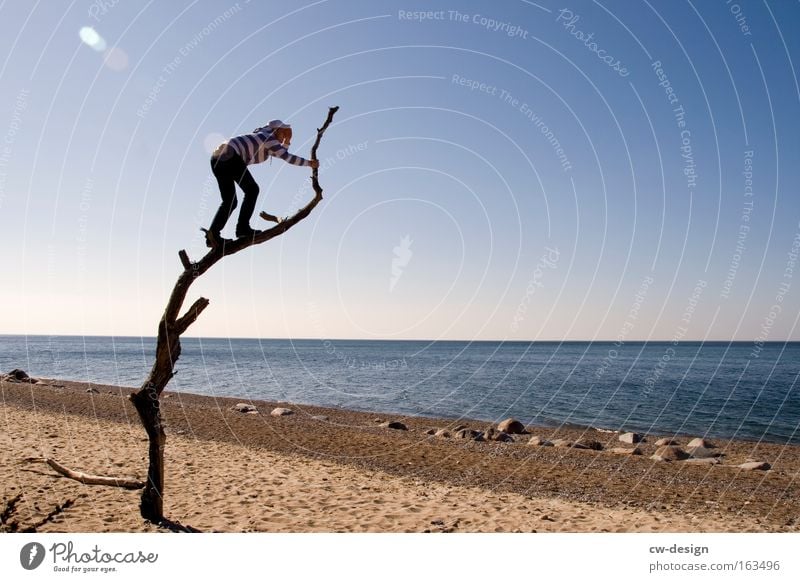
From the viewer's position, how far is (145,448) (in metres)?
16.8

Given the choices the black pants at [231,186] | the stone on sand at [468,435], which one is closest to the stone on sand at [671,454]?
the stone on sand at [468,435]

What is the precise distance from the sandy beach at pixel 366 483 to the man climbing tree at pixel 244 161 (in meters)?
5.30

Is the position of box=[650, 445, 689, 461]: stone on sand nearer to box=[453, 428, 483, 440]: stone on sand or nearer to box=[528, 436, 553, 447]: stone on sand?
box=[528, 436, 553, 447]: stone on sand

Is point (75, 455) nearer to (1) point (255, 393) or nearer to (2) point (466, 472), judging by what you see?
(2) point (466, 472)

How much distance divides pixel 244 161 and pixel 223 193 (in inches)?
23.0

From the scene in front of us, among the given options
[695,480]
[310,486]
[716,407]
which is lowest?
[716,407]

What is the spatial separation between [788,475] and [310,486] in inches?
702

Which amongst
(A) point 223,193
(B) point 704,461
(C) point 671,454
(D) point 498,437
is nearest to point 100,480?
(A) point 223,193

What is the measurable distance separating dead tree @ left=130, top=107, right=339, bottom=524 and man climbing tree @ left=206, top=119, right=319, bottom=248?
0.38 metres

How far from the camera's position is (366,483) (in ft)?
44.2

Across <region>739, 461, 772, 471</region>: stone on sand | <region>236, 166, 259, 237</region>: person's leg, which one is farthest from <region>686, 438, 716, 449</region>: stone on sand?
<region>236, 166, 259, 237</region>: person's leg

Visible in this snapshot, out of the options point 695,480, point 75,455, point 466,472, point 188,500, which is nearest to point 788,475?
point 695,480

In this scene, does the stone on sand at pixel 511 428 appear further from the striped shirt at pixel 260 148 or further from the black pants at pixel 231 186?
the striped shirt at pixel 260 148

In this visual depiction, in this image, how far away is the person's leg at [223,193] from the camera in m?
7.59
